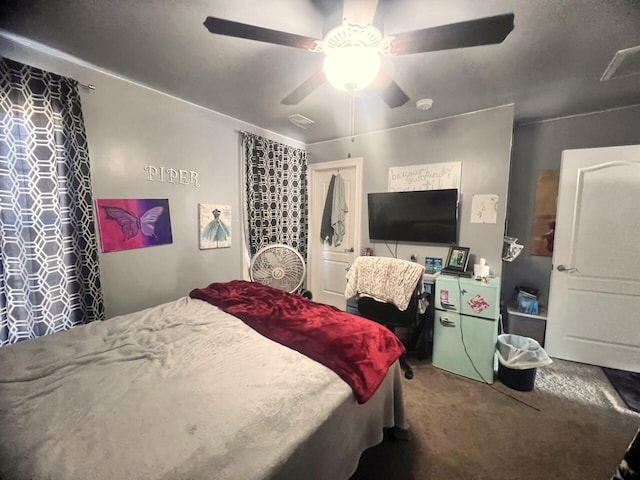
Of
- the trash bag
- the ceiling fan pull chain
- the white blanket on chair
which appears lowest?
the trash bag

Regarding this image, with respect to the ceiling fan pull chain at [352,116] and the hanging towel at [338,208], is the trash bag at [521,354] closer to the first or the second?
the hanging towel at [338,208]

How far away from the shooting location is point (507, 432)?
1.63 metres

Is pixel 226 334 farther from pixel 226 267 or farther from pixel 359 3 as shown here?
pixel 359 3

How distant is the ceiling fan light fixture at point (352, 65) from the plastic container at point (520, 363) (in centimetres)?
231

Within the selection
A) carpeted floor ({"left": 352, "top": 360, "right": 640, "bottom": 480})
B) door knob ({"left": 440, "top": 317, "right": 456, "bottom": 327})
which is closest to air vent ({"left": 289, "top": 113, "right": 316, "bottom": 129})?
door knob ({"left": 440, "top": 317, "right": 456, "bottom": 327})

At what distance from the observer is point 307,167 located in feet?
12.1

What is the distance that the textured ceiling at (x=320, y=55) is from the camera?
1.29 m

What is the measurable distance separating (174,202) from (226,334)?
1474 mm

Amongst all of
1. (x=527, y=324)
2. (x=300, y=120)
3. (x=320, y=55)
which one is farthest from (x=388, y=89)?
(x=527, y=324)

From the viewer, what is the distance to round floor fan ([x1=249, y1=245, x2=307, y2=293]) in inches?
93.6

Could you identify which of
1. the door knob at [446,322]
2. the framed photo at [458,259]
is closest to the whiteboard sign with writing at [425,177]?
the framed photo at [458,259]

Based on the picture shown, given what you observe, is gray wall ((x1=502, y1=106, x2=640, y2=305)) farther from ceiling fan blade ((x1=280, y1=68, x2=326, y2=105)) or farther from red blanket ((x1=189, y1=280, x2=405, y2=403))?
ceiling fan blade ((x1=280, y1=68, x2=326, y2=105))

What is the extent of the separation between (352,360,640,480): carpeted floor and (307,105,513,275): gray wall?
107 centimetres

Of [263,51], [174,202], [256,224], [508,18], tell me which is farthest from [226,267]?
[508,18]
